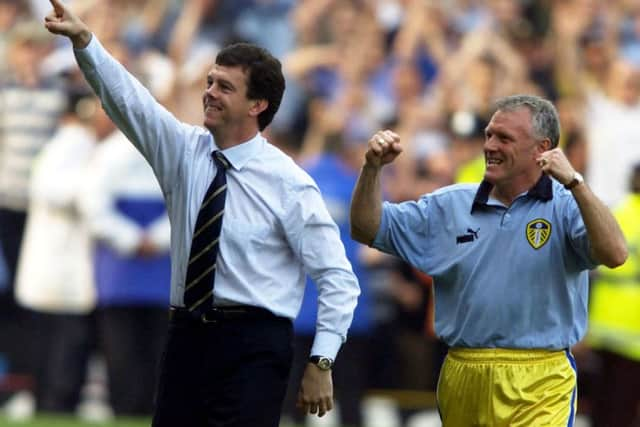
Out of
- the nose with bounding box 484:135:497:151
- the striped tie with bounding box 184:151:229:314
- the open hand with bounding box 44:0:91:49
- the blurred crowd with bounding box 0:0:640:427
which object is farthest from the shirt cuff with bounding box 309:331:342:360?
the blurred crowd with bounding box 0:0:640:427

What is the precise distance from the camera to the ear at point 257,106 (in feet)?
25.6

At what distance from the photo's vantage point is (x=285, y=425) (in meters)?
14.5

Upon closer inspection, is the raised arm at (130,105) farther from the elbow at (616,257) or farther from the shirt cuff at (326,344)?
the elbow at (616,257)

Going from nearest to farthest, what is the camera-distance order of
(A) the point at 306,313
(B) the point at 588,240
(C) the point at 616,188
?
1. (B) the point at 588,240
2. (A) the point at 306,313
3. (C) the point at 616,188

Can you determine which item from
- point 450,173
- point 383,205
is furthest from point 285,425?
point 383,205

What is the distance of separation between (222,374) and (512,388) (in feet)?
3.96

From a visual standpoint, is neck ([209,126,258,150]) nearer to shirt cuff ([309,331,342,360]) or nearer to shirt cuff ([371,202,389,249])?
shirt cuff ([371,202,389,249])

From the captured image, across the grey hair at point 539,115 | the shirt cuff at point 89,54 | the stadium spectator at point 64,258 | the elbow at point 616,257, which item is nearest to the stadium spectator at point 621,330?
the stadium spectator at point 64,258

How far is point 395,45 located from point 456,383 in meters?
8.22

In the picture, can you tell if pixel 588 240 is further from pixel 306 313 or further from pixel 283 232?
pixel 306 313

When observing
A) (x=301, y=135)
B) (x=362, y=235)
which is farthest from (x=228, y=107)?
(x=301, y=135)

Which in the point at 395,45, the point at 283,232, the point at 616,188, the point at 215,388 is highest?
the point at 395,45

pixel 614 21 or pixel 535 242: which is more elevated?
pixel 614 21

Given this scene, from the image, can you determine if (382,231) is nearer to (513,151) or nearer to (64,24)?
(513,151)
